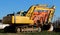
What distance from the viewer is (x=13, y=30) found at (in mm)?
29750

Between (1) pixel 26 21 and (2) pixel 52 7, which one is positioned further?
(2) pixel 52 7

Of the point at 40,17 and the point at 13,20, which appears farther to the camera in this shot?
the point at 40,17

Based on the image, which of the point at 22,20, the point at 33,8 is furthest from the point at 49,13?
the point at 22,20

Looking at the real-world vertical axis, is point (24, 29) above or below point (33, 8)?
below

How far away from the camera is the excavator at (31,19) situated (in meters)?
28.7

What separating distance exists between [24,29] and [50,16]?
164 inches

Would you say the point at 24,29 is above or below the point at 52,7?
below

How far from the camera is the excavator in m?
28.7

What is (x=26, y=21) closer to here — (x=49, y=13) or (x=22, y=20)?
(x=22, y=20)

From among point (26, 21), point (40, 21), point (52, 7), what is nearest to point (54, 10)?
point (52, 7)

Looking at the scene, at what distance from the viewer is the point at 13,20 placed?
28.2 metres

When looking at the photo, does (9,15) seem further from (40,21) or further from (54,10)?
(54,10)

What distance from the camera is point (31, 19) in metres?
30.2

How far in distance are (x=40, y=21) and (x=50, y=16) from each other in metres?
1.72
